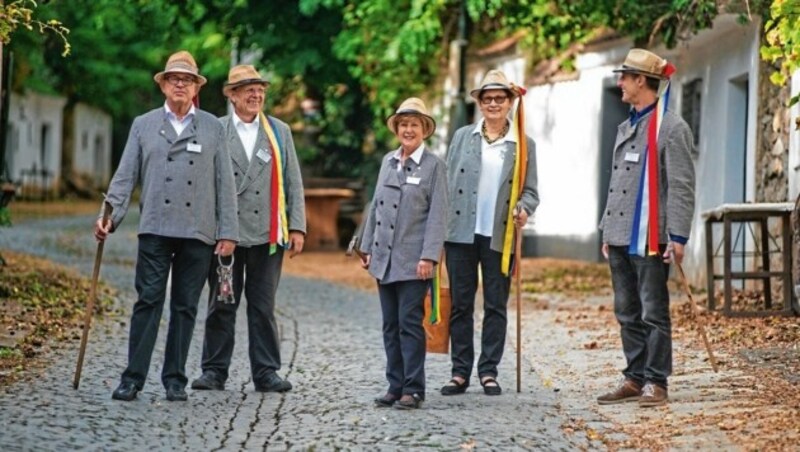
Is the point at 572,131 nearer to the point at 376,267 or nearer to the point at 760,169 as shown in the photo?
the point at 760,169

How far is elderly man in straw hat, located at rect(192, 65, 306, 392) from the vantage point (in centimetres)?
973

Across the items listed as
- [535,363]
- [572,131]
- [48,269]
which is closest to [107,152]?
[572,131]

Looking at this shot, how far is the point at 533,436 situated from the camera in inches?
319

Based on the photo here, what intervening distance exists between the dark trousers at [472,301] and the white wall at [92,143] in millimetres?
51995

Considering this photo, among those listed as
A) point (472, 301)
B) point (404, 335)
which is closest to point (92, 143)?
point (472, 301)

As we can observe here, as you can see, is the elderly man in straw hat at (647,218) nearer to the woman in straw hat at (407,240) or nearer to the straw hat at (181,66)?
the woman in straw hat at (407,240)

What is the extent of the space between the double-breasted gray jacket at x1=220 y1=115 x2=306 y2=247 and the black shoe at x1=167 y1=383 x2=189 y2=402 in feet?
3.11

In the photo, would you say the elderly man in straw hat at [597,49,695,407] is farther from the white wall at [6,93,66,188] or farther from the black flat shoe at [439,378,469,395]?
the white wall at [6,93,66,188]

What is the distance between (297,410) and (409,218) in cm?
119

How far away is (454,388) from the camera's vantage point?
9.64 meters

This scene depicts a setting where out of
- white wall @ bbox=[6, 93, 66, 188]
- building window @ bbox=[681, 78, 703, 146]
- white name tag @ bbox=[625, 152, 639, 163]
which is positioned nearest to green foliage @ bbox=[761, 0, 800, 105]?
white name tag @ bbox=[625, 152, 639, 163]

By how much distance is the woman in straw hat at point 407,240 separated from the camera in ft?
30.0

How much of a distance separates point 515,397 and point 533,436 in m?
1.48

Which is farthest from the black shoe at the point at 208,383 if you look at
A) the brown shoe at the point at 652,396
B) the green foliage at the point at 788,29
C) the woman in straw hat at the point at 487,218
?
the green foliage at the point at 788,29
